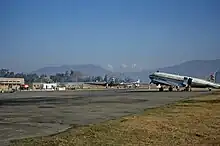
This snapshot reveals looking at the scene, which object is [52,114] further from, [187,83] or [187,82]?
[187,82]

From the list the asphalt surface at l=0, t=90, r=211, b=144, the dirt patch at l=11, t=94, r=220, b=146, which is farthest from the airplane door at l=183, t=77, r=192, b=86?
the dirt patch at l=11, t=94, r=220, b=146

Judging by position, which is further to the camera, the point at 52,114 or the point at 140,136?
the point at 52,114

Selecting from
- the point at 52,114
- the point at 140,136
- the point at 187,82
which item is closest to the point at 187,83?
the point at 187,82

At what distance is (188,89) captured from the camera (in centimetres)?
10456

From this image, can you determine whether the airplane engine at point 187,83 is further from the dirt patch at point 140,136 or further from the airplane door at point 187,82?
the dirt patch at point 140,136

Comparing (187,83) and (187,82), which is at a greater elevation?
(187,82)

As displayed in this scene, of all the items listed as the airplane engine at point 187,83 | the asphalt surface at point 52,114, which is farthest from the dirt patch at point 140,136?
the airplane engine at point 187,83

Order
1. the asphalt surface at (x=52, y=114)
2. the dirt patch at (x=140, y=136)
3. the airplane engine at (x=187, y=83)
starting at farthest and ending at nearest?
1. the airplane engine at (x=187, y=83)
2. the asphalt surface at (x=52, y=114)
3. the dirt patch at (x=140, y=136)

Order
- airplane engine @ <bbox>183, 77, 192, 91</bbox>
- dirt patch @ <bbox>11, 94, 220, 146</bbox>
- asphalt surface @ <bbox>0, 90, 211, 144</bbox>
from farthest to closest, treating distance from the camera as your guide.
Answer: airplane engine @ <bbox>183, 77, 192, 91</bbox> < asphalt surface @ <bbox>0, 90, 211, 144</bbox> < dirt patch @ <bbox>11, 94, 220, 146</bbox>

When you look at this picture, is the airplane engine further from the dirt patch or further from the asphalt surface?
the dirt patch

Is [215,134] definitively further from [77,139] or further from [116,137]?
[77,139]

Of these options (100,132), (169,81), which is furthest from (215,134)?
(169,81)

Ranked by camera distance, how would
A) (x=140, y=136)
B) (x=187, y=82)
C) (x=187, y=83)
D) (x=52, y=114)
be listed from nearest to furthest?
(x=140, y=136) < (x=52, y=114) < (x=187, y=83) < (x=187, y=82)

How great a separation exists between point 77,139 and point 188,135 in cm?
426
